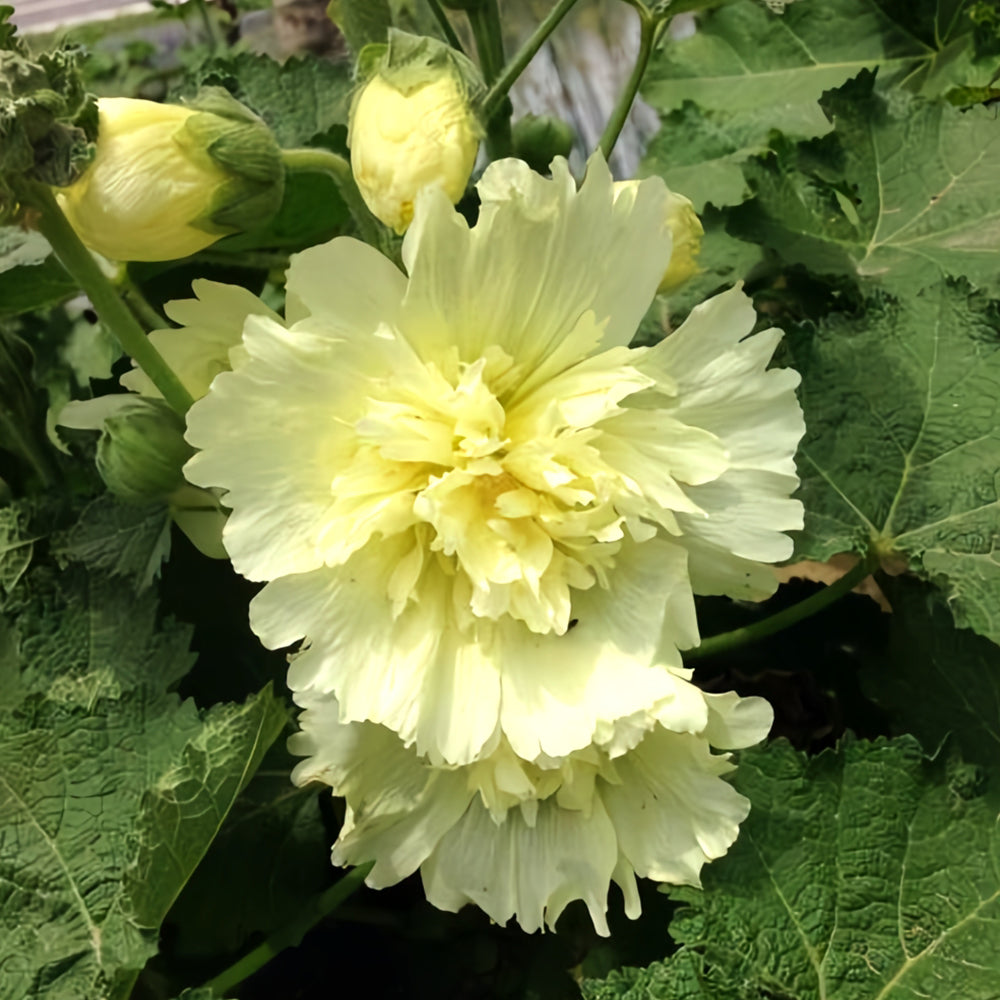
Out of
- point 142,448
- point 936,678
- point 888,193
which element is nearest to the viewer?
point 142,448

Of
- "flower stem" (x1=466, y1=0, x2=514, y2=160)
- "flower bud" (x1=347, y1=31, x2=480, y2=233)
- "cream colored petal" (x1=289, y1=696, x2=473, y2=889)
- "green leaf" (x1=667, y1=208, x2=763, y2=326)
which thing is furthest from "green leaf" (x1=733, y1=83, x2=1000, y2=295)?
"cream colored petal" (x1=289, y1=696, x2=473, y2=889)

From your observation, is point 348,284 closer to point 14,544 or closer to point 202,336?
point 202,336

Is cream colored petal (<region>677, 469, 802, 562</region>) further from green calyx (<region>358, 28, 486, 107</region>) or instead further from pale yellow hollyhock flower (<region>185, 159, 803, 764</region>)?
green calyx (<region>358, 28, 486, 107</region>)

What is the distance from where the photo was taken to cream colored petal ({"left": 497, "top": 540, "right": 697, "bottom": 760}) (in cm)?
35

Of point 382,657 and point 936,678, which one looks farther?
point 936,678

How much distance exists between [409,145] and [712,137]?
473mm

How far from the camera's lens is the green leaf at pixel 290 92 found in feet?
2.26

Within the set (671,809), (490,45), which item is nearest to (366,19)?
(490,45)

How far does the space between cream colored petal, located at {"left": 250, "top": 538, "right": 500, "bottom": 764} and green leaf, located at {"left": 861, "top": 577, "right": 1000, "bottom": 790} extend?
275 millimetres

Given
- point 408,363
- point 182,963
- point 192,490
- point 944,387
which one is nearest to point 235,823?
point 182,963

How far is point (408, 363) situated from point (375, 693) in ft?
0.36

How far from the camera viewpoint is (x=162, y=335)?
17.3 inches

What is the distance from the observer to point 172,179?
1.22 feet

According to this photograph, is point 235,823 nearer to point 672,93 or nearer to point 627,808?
point 627,808
